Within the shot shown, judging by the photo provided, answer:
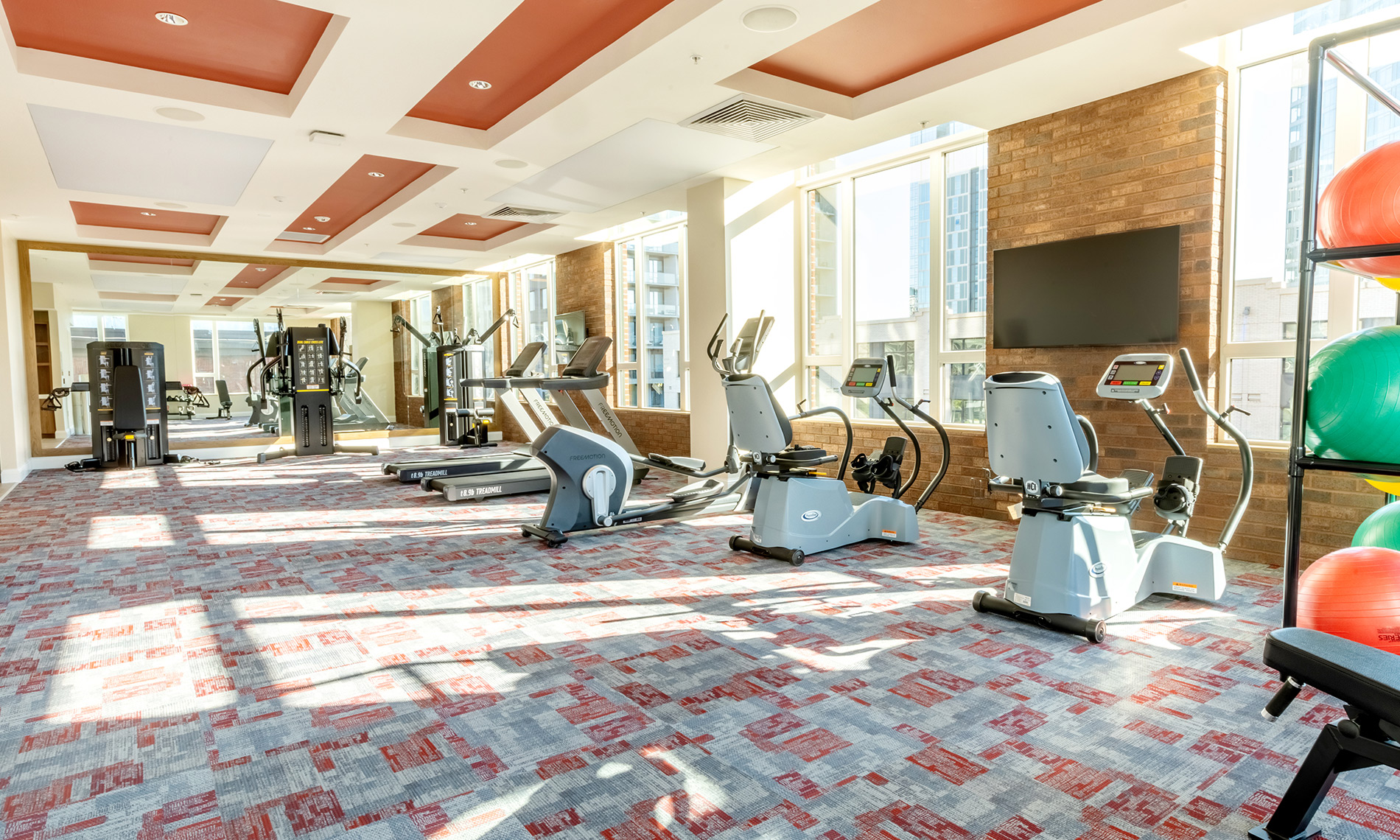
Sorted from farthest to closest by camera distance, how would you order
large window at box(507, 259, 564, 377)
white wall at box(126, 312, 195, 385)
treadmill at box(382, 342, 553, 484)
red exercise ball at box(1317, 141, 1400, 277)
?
white wall at box(126, 312, 195, 385), large window at box(507, 259, 564, 377), treadmill at box(382, 342, 553, 484), red exercise ball at box(1317, 141, 1400, 277)

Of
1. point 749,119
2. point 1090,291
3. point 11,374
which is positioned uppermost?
point 749,119

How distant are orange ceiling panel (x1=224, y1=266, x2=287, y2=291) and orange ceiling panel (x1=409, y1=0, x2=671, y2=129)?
745 centimetres

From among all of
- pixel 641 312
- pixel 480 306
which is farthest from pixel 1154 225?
pixel 480 306

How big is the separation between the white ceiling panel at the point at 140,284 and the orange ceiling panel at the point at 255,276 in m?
0.75

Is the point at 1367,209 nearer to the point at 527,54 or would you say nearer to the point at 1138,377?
the point at 1138,377

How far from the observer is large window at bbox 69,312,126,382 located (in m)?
14.3

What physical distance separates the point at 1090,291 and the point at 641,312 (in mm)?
5958

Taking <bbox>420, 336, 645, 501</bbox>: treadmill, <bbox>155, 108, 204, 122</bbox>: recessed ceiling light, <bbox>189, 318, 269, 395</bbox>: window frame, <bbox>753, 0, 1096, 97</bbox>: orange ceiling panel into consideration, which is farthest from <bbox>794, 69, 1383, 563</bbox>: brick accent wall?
<bbox>189, 318, 269, 395</bbox>: window frame

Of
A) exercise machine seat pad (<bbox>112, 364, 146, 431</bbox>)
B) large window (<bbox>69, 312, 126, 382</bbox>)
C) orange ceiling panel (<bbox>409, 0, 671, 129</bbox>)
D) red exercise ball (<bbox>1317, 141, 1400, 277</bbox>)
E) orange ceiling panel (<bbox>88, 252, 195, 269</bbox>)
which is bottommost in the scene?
exercise machine seat pad (<bbox>112, 364, 146, 431</bbox>)

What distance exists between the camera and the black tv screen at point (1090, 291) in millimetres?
4957

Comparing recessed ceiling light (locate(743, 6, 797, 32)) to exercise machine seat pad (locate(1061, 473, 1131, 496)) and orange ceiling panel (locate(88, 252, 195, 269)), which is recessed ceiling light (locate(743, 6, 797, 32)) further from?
orange ceiling panel (locate(88, 252, 195, 269))

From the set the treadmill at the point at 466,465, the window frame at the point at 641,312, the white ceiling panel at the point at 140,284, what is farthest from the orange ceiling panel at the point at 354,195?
the white ceiling panel at the point at 140,284

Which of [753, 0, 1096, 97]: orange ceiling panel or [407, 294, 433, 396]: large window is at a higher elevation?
[753, 0, 1096, 97]: orange ceiling panel

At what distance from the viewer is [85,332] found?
599 inches
